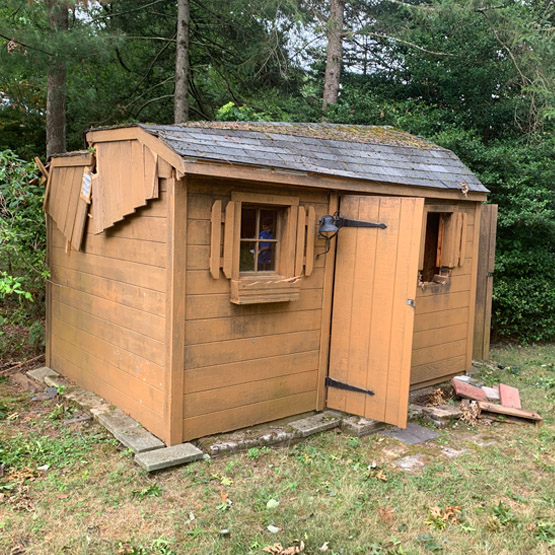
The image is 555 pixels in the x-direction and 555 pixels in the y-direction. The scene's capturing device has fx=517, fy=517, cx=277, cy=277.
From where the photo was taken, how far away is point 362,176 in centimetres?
548

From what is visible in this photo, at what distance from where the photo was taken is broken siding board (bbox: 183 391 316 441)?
4.69 meters

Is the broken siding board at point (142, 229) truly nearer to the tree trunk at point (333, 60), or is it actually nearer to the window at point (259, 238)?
the window at point (259, 238)

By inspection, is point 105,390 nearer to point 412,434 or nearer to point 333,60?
point 412,434

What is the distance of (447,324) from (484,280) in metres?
1.79

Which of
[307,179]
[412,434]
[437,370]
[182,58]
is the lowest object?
[412,434]

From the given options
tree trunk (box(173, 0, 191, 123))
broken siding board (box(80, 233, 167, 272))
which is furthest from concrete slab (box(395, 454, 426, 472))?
tree trunk (box(173, 0, 191, 123))

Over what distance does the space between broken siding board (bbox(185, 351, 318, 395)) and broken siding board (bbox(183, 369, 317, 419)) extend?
45mm

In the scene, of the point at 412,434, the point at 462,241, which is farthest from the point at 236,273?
the point at 462,241

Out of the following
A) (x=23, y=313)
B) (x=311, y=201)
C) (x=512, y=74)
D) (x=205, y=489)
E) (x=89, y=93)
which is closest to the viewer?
(x=205, y=489)

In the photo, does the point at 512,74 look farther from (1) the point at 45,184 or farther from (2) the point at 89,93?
(1) the point at 45,184

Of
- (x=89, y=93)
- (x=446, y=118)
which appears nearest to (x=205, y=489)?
(x=89, y=93)

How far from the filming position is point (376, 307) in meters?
5.18

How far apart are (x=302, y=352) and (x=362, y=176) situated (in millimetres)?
1963

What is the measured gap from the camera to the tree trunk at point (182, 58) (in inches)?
389
